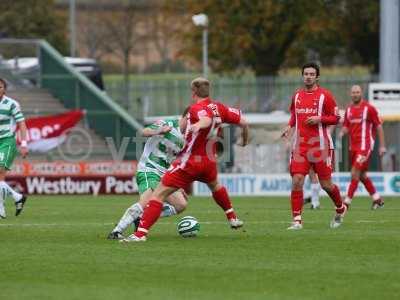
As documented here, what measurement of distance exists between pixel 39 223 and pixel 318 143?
15.3ft

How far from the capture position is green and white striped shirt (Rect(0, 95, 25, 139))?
1984 cm

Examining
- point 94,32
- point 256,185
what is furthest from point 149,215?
point 94,32

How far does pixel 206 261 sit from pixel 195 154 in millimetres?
2461

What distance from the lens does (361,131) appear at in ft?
77.8

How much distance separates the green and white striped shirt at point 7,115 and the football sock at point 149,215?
5.29m

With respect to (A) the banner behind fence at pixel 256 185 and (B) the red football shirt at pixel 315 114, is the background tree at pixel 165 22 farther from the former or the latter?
(B) the red football shirt at pixel 315 114

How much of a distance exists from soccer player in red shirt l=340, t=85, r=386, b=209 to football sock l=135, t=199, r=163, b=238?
8.71 metres

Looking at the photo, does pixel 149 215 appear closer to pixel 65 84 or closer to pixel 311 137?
pixel 311 137

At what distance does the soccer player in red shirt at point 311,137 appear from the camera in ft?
55.8

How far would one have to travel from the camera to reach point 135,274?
1223 cm

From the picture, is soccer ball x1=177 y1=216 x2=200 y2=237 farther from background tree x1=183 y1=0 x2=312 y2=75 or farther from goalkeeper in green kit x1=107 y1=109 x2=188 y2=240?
background tree x1=183 y1=0 x2=312 y2=75

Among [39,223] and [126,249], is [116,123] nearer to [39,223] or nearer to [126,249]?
[39,223]

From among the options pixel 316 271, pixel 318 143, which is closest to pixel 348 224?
pixel 318 143

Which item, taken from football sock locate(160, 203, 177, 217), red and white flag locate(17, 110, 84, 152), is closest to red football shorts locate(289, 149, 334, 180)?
football sock locate(160, 203, 177, 217)
